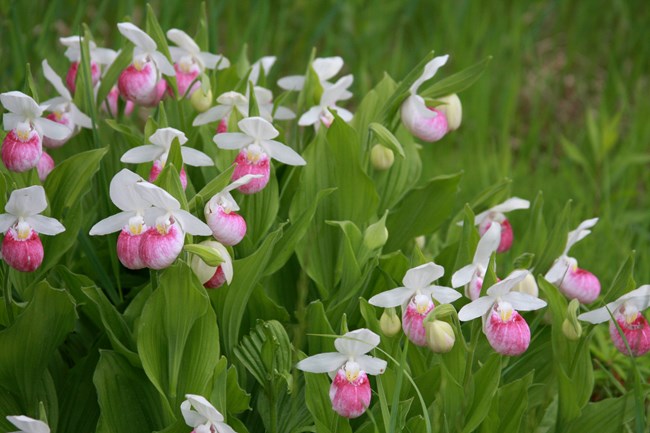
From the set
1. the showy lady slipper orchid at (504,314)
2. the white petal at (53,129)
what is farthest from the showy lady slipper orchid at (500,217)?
the white petal at (53,129)

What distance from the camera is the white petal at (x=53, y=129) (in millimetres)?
1636

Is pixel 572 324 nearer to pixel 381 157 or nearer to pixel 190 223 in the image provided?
pixel 381 157

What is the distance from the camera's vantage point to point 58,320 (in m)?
1.56

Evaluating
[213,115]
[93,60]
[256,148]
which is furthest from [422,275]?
[93,60]

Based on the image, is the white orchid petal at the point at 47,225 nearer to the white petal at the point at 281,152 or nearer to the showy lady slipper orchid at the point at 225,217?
the showy lady slipper orchid at the point at 225,217

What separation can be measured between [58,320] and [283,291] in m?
0.50

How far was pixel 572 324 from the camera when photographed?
60.7 inches

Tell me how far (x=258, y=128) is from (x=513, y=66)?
7.90 feet

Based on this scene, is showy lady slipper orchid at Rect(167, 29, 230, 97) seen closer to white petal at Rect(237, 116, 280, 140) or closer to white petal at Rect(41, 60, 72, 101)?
white petal at Rect(41, 60, 72, 101)

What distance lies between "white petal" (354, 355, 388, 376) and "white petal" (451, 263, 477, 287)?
0.73 feet

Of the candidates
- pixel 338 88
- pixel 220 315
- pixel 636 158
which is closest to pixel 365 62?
pixel 636 158

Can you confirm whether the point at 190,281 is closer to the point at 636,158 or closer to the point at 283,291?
the point at 283,291

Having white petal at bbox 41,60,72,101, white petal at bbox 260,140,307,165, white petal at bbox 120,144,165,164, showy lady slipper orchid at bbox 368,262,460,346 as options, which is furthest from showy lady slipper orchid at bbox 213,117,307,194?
white petal at bbox 41,60,72,101

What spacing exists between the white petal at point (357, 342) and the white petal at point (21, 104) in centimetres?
71
